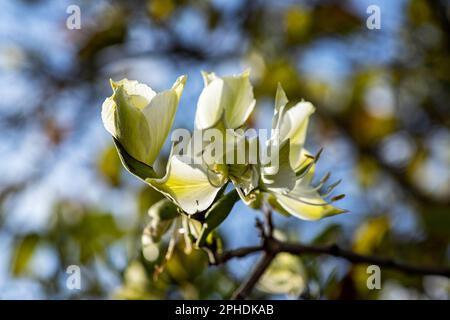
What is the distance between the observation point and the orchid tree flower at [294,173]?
67cm

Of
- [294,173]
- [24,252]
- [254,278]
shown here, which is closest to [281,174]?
[294,173]

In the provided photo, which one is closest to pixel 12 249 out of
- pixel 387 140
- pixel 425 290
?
pixel 425 290

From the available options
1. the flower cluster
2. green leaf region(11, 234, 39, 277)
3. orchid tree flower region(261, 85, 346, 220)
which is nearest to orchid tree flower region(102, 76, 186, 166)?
the flower cluster

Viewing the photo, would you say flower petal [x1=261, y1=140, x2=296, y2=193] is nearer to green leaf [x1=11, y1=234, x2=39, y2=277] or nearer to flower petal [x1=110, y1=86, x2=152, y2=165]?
flower petal [x1=110, y1=86, x2=152, y2=165]

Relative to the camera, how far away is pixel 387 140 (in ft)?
6.70

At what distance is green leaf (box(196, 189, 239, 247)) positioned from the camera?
67 cm

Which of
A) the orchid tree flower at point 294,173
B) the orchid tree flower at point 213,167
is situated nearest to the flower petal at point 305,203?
the orchid tree flower at point 294,173

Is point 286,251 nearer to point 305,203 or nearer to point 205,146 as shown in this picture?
point 305,203

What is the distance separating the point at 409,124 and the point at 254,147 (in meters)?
1.50

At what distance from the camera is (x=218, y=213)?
0.67m

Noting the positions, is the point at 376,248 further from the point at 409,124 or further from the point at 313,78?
the point at 313,78

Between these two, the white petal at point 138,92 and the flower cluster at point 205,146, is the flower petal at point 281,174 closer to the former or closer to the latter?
the flower cluster at point 205,146

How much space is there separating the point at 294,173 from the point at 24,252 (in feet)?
3.04

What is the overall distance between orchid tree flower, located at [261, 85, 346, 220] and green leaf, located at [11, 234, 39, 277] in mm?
791
